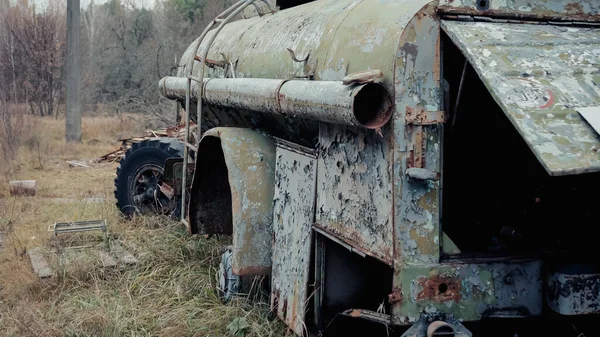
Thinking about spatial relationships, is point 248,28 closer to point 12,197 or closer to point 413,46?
point 413,46

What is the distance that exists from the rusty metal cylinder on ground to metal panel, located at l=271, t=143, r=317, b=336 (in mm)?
5995

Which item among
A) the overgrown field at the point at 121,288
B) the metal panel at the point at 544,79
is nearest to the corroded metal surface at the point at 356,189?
the metal panel at the point at 544,79

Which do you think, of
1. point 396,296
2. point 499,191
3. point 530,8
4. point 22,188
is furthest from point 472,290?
point 22,188

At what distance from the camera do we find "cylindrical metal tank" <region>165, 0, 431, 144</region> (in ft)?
10.9

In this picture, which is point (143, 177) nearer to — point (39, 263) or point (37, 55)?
point (39, 263)

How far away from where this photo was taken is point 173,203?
7566mm

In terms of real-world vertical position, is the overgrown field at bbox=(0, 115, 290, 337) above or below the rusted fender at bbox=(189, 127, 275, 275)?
below

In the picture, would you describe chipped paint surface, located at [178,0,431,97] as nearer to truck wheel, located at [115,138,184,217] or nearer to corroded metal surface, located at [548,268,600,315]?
corroded metal surface, located at [548,268,600,315]

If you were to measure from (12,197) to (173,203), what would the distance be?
2.84 m

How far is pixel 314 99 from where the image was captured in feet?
11.8

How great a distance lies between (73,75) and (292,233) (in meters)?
12.9

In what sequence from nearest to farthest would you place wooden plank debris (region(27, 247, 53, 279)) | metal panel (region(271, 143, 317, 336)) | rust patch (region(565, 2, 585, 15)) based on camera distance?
1. rust patch (region(565, 2, 585, 15))
2. metal panel (region(271, 143, 317, 336))
3. wooden plank debris (region(27, 247, 53, 279))

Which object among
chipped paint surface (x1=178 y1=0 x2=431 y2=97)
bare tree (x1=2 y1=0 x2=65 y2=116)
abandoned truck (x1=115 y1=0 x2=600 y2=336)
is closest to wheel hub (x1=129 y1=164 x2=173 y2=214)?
chipped paint surface (x1=178 y1=0 x2=431 y2=97)

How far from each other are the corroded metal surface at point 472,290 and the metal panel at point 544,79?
0.76 m
